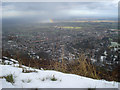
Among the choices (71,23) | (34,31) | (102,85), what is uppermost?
(71,23)

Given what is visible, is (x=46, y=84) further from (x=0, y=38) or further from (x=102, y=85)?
(x=0, y=38)

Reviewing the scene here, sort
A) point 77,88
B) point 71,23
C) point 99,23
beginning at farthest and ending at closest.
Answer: point 99,23, point 71,23, point 77,88

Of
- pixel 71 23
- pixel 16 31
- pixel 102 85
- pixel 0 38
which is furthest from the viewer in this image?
pixel 71 23

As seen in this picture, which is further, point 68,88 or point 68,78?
point 68,78

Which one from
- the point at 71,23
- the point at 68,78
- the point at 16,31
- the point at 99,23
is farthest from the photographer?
the point at 99,23

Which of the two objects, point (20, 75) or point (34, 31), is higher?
point (34, 31)

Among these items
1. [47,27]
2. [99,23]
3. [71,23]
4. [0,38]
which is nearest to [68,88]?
[0,38]

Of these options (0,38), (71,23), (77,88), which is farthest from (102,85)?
(71,23)

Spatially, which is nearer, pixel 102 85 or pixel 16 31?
pixel 102 85

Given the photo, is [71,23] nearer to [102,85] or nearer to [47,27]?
[47,27]
